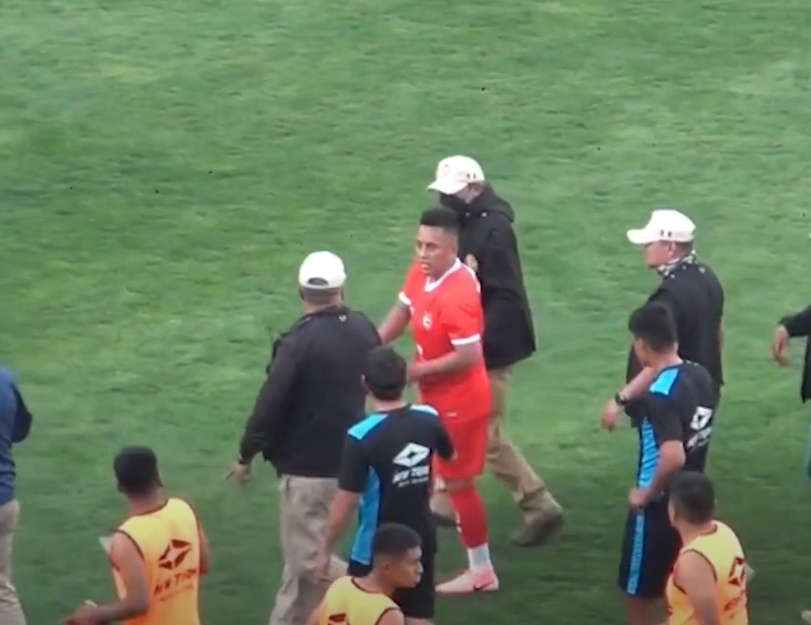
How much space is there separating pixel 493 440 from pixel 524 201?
13.4ft

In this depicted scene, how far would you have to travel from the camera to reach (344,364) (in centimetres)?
680

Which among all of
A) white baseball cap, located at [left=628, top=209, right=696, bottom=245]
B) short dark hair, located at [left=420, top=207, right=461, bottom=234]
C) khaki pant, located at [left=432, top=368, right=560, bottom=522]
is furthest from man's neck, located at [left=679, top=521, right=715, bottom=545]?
khaki pant, located at [left=432, top=368, right=560, bottom=522]

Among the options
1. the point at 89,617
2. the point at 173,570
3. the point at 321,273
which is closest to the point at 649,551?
the point at 321,273

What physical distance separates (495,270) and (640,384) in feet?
4.20

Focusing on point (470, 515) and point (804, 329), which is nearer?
point (470, 515)

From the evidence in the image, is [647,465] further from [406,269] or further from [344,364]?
[406,269]

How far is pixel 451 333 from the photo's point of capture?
720 cm

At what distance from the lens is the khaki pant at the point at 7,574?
6723mm

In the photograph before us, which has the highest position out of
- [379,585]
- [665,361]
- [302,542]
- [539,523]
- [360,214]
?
[665,361]

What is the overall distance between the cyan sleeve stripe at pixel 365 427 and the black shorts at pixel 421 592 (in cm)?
50

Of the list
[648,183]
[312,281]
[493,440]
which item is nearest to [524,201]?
[648,183]

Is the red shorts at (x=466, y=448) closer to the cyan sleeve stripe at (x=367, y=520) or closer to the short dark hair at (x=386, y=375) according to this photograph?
the cyan sleeve stripe at (x=367, y=520)

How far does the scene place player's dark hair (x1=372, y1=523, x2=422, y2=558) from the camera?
5.55 m

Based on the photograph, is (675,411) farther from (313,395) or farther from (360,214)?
(360,214)
